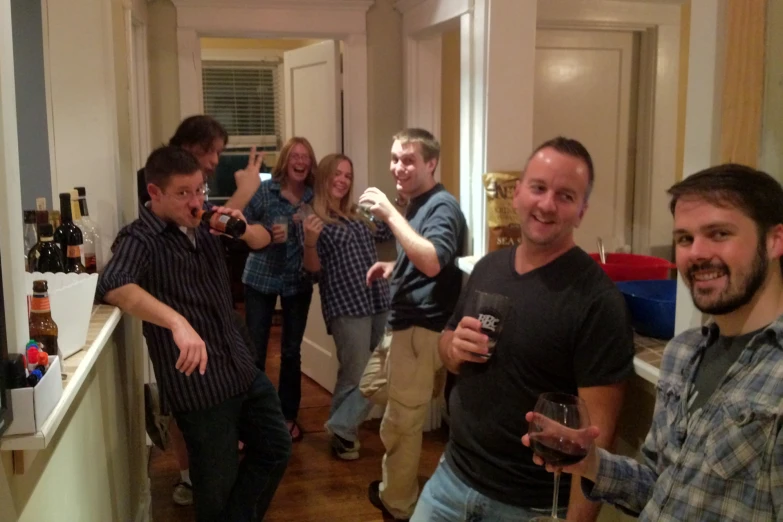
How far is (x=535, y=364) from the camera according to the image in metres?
1.50

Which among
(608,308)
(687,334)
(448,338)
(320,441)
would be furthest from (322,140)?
(687,334)

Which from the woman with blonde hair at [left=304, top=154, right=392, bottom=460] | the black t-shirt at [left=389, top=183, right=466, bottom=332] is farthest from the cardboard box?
the woman with blonde hair at [left=304, top=154, right=392, bottom=460]

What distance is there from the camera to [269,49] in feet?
20.8

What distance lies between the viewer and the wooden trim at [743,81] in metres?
1.26

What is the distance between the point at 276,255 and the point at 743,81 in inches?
90.6

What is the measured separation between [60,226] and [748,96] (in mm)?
1643

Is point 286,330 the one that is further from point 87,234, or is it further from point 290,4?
point 290,4

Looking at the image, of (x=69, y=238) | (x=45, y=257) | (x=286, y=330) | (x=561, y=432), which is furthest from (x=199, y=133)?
(x=561, y=432)

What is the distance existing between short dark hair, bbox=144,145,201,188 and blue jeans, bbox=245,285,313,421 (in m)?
1.31

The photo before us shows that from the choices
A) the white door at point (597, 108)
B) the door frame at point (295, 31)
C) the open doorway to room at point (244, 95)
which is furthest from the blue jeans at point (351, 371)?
the open doorway to room at point (244, 95)

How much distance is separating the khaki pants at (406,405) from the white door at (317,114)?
3.91 feet

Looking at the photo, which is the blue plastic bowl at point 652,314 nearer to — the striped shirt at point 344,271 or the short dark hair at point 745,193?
the short dark hair at point 745,193

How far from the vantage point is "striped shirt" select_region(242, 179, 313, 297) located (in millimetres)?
3203

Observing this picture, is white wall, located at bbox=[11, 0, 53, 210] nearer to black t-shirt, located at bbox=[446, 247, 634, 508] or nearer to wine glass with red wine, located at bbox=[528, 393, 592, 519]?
black t-shirt, located at bbox=[446, 247, 634, 508]
